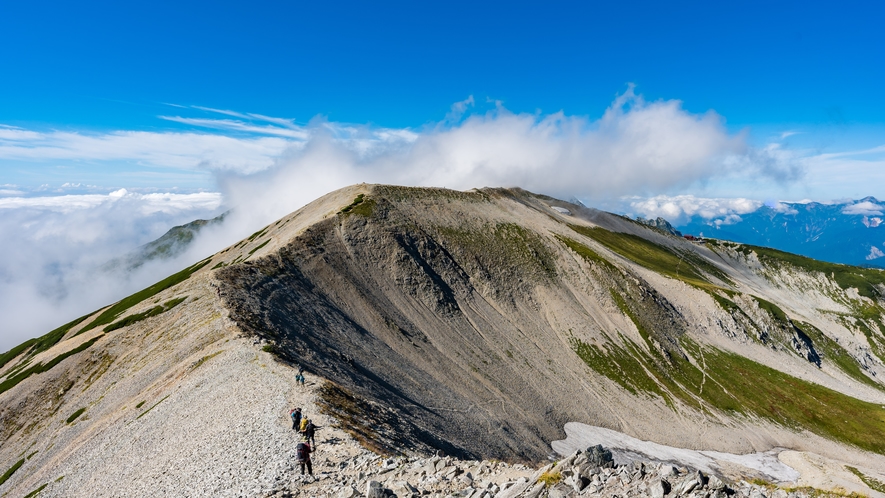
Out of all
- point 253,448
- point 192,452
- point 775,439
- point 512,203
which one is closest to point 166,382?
point 192,452

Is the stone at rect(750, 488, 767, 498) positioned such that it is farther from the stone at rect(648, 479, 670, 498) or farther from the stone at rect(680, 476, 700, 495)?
the stone at rect(648, 479, 670, 498)

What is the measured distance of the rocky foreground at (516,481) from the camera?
18.0 m

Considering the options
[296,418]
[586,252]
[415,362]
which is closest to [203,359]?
[296,418]

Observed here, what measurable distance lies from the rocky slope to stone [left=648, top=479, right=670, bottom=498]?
6.69m

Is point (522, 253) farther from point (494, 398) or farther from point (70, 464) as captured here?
point (70, 464)

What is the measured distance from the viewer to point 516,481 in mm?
21797

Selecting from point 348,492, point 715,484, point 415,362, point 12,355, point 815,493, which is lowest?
point 12,355

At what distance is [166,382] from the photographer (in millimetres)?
55938

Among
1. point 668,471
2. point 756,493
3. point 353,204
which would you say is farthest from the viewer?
point 353,204

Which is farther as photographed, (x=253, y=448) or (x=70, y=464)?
(x=70, y=464)

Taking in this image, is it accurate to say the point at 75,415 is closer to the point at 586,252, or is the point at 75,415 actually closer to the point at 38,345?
the point at 38,345

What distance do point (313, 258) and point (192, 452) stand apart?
2785 inches

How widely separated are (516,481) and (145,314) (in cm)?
7911

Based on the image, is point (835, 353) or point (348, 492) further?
point (835, 353)
